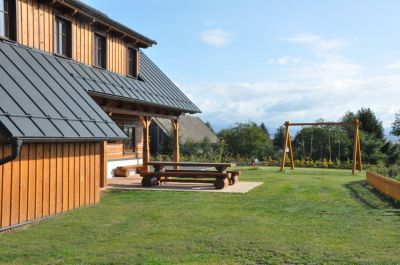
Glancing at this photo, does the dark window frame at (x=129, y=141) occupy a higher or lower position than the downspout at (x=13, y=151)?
higher

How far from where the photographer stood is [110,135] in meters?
11.5

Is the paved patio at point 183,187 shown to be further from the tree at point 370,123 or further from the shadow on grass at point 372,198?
the tree at point 370,123

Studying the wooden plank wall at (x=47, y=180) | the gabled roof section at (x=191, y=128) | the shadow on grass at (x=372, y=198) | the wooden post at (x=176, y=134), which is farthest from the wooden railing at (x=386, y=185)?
the gabled roof section at (x=191, y=128)

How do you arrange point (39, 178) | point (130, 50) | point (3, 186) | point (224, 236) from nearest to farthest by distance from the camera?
point (224, 236), point (3, 186), point (39, 178), point (130, 50)

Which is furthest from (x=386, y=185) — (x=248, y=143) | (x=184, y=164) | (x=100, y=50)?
(x=248, y=143)

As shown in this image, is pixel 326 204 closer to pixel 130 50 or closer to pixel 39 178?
pixel 39 178

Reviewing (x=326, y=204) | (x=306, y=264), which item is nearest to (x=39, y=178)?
(x=306, y=264)

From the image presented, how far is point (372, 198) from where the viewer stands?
13.0 metres

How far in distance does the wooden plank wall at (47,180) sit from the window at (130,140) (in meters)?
9.10

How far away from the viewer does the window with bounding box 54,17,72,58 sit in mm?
13883

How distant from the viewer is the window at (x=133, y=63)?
753 inches

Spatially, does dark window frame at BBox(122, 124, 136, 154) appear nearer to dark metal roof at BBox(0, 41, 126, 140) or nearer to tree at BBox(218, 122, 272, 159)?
dark metal roof at BBox(0, 41, 126, 140)

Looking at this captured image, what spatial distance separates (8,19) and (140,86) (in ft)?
22.5

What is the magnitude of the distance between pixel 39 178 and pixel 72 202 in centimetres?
147
